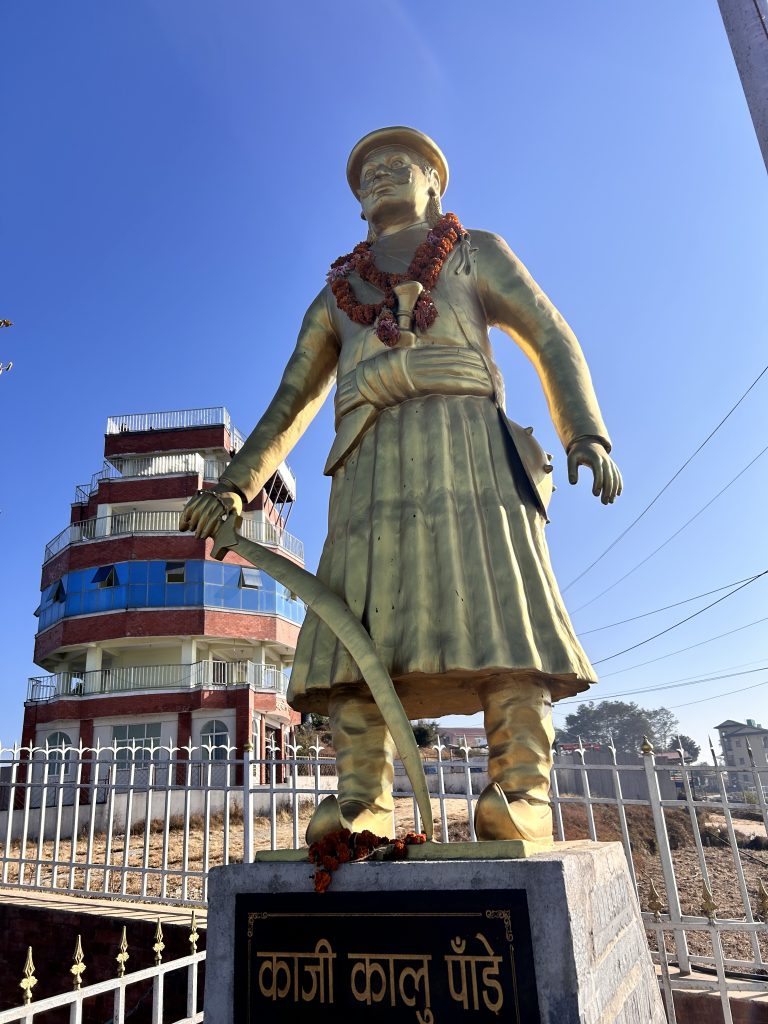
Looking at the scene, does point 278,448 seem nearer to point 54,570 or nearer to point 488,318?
point 488,318

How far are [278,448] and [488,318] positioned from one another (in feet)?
3.45

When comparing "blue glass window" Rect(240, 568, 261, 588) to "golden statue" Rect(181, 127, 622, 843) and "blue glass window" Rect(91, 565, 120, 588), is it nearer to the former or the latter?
"blue glass window" Rect(91, 565, 120, 588)

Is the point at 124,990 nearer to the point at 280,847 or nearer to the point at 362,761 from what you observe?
the point at 362,761

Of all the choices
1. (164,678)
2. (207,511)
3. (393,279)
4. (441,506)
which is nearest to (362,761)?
(441,506)

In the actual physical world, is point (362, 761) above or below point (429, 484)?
below

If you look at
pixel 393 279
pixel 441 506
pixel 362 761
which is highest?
pixel 393 279

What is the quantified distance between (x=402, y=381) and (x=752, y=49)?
3436 mm

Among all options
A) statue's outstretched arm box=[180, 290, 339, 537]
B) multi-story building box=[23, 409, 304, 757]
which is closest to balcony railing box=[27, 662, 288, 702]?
multi-story building box=[23, 409, 304, 757]

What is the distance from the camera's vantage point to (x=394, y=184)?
3121 mm

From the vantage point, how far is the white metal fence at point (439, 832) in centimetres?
431

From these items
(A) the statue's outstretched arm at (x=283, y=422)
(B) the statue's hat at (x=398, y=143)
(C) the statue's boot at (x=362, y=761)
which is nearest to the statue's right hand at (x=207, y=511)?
(A) the statue's outstretched arm at (x=283, y=422)

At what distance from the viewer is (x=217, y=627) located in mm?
20625

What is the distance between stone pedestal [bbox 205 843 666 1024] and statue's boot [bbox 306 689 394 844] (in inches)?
13.8

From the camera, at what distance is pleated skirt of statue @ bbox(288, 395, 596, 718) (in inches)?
87.9
